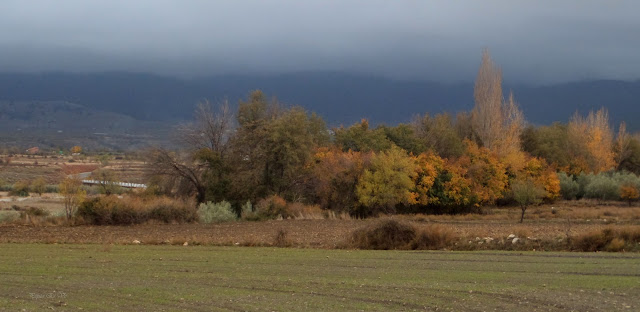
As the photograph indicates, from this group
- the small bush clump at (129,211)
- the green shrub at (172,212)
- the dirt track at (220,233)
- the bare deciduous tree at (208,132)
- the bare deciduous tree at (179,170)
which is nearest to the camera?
the dirt track at (220,233)

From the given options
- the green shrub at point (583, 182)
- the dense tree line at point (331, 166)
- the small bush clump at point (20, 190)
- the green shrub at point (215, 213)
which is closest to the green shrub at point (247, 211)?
the green shrub at point (215, 213)

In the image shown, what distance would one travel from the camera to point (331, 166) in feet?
215

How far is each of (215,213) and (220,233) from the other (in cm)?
1289

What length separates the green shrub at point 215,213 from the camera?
55469 millimetres

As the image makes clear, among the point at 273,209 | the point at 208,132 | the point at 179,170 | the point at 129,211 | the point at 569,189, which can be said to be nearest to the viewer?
the point at 129,211

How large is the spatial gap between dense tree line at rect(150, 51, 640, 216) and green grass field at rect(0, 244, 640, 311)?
32592 mm

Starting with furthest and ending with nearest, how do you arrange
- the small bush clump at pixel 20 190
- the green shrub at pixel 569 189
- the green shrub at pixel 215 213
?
the small bush clump at pixel 20 190 < the green shrub at pixel 569 189 < the green shrub at pixel 215 213

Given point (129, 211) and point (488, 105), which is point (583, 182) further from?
point (129, 211)

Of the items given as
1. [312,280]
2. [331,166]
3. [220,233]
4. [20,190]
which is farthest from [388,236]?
[20,190]

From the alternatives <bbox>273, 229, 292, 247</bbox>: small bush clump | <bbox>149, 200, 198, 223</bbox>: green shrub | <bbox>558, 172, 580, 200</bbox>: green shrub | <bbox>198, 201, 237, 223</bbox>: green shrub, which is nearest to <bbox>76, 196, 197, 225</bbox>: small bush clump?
<bbox>149, 200, 198, 223</bbox>: green shrub

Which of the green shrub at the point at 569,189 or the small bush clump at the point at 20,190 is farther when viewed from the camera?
the small bush clump at the point at 20,190

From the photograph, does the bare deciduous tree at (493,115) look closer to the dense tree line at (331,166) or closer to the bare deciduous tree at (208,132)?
the dense tree line at (331,166)

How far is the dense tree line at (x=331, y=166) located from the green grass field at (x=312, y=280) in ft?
107

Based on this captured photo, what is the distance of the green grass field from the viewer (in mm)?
16125
